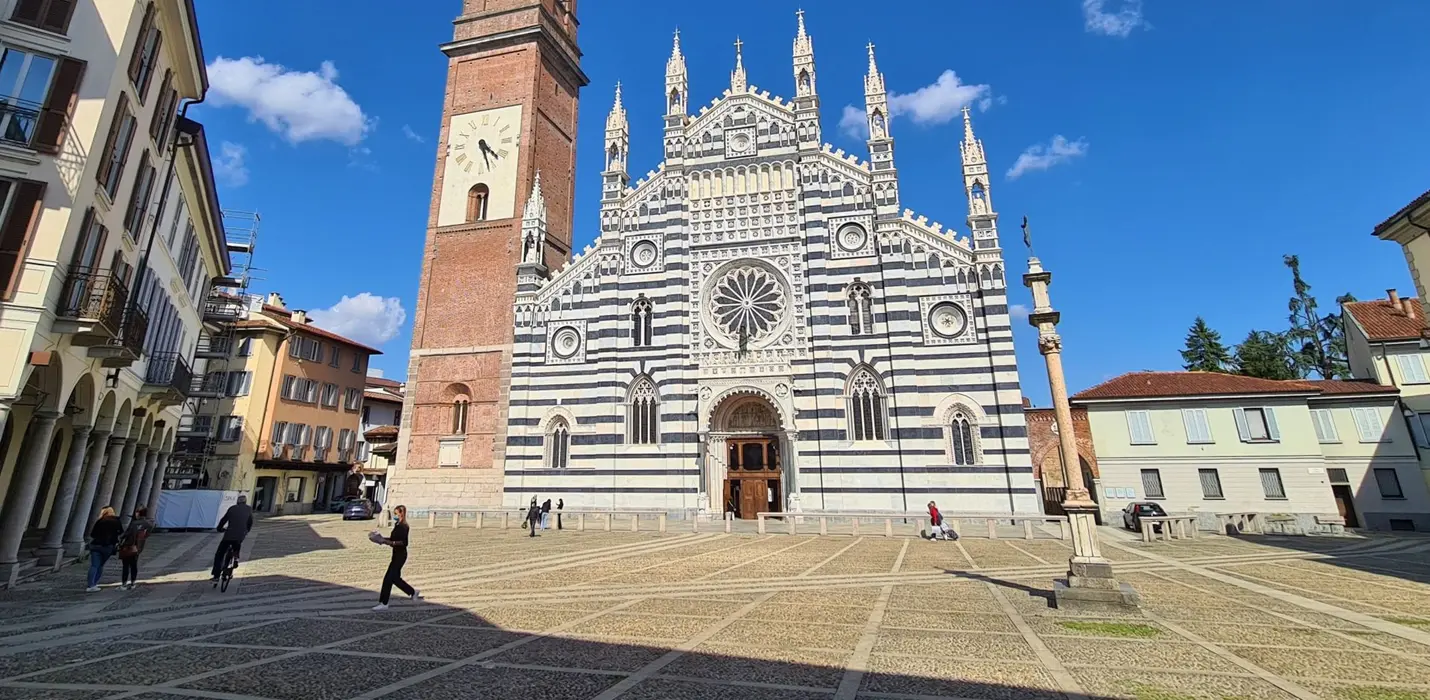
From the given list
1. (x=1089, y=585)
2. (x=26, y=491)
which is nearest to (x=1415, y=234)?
(x=1089, y=585)

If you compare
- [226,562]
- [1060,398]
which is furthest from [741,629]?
[226,562]

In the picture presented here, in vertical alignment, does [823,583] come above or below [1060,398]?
below

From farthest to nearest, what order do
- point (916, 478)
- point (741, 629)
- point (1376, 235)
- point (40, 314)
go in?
point (916, 478)
point (1376, 235)
point (40, 314)
point (741, 629)

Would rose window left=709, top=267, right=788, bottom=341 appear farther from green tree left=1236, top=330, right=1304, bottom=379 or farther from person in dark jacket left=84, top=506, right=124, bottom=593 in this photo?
green tree left=1236, top=330, right=1304, bottom=379

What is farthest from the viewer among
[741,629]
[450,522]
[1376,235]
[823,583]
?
[450,522]

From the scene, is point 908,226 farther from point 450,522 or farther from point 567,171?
point 450,522

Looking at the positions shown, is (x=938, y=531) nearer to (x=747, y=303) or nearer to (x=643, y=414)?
(x=747, y=303)

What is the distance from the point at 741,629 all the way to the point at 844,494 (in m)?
17.8

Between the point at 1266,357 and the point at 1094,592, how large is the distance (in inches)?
1841

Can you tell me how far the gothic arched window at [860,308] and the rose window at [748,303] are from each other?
290 cm

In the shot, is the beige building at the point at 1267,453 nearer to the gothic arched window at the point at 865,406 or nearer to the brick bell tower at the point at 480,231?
the gothic arched window at the point at 865,406

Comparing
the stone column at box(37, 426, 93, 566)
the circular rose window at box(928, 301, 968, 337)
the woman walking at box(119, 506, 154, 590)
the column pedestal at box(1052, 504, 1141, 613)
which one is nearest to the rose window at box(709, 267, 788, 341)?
the circular rose window at box(928, 301, 968, 337)

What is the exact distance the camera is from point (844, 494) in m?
25.2

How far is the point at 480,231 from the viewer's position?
3247 cm
